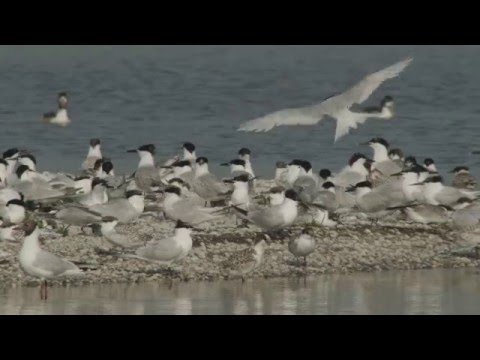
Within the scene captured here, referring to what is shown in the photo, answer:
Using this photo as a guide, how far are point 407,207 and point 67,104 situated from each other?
1208 centimetres

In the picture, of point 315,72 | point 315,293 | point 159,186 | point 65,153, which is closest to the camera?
point 315,293

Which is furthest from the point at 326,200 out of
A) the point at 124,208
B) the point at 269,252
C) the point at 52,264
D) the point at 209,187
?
the point at 52,264

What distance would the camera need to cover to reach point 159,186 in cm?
1503

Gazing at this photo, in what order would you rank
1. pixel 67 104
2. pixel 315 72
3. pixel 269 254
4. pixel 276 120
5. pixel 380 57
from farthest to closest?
pixel 380 57
pixel 315 72
pixel 67 104
pixel 276 120
pixel 269 254

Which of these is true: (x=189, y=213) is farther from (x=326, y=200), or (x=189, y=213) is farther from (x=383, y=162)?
(x=383, y=162)

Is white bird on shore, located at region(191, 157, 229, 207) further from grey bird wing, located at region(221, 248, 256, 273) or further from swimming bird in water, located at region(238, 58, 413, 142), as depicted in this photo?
grey bird wing, located at region(221, 248, 256, 273)

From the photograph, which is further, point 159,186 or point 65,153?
point 65,153

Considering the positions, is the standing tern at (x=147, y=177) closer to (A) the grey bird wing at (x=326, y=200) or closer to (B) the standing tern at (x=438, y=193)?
(A) the grey bird wing at (x=326, y=200)

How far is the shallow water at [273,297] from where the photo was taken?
1066 centimetres

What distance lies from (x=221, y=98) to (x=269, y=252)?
13.9 metres

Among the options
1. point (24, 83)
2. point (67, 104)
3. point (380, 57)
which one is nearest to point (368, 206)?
point (67, 104)

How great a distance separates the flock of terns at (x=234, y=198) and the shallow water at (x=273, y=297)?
24 cm

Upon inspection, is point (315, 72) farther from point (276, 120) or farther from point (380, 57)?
point (276, 120)

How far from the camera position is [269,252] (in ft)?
41.5
